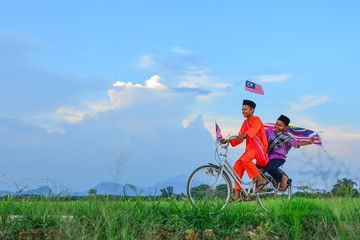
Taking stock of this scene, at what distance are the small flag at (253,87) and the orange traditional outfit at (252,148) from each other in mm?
580

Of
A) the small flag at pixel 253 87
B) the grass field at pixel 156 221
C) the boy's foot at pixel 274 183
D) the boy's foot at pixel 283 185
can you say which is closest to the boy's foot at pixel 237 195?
the grass field at pixel 156 221

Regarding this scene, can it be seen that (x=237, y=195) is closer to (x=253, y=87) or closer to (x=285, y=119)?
(x=285, y=119)

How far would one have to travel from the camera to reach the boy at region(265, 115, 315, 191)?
8289 millimetres

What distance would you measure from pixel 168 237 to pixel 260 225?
68.6 inches

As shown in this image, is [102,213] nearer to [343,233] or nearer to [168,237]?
[168,237]

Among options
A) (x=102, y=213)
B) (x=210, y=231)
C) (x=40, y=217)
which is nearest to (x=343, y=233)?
(x=210, y=231)

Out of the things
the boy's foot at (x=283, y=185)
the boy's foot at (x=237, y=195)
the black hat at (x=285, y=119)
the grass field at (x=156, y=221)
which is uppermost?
the black hat at (x=285, y=119)

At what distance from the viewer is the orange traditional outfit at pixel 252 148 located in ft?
25.5

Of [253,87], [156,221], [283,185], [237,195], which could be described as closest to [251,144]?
[237,195]

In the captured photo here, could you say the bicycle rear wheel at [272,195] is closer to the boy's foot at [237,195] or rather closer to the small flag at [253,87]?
the boy's foot at [237,195]

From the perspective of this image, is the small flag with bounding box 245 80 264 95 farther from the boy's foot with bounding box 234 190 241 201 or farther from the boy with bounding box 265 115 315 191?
the boy's foot with bounding box 234 190 241 201

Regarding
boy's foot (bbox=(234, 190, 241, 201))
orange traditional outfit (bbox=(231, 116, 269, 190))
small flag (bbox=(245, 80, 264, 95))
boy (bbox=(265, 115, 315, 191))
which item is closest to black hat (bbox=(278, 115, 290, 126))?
boy (bbox=(265, 115, 315, 191))

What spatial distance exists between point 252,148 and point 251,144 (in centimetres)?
10

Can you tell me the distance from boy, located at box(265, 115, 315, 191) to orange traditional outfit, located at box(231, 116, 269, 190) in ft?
1.04
